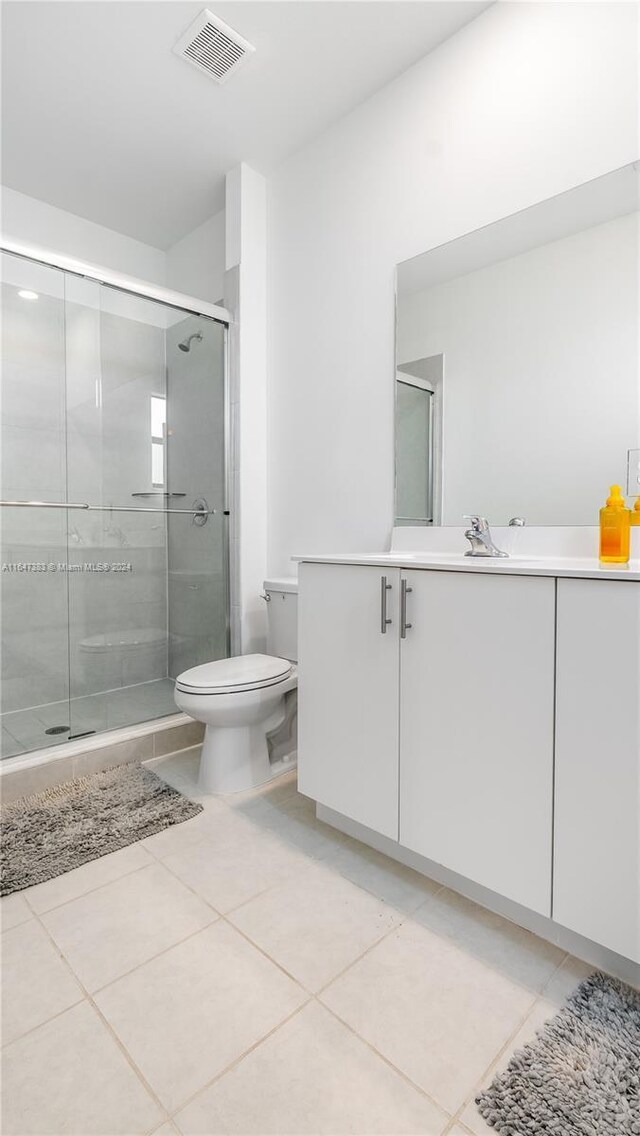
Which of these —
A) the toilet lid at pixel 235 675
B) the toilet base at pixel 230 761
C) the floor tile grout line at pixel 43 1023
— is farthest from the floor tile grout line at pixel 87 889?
the toilet lid at pixel 235 675

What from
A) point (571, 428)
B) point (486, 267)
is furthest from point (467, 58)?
point (571, 428)

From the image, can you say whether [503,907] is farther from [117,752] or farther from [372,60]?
[372,60]

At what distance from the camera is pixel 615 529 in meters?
1.36

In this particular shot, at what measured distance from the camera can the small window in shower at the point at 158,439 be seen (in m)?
2.45

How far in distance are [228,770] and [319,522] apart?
105 cm

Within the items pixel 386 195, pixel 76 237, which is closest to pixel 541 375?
pixel 386 195

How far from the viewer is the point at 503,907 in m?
1.31

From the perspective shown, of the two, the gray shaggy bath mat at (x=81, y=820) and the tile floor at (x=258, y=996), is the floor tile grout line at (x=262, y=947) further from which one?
the gray shaggy bath mat at (x=81, y=820)

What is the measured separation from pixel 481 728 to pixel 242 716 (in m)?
0.92

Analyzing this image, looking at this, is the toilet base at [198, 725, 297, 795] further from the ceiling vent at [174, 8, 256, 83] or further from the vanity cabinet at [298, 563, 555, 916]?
the ceiling vent at [174, 8, 256, 83]

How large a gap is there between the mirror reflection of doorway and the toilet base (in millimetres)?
957

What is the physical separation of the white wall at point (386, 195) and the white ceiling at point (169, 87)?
12 centimetres

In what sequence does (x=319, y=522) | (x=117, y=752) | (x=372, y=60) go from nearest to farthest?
(x=372, y=60) < (x=117, y=752) < (x=319, y=522)

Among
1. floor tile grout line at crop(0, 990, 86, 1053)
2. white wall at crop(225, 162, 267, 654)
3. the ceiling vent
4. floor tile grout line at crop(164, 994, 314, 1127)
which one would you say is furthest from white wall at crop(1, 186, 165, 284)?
floor tile grout line at crop(164, 994, 314, 1127)
